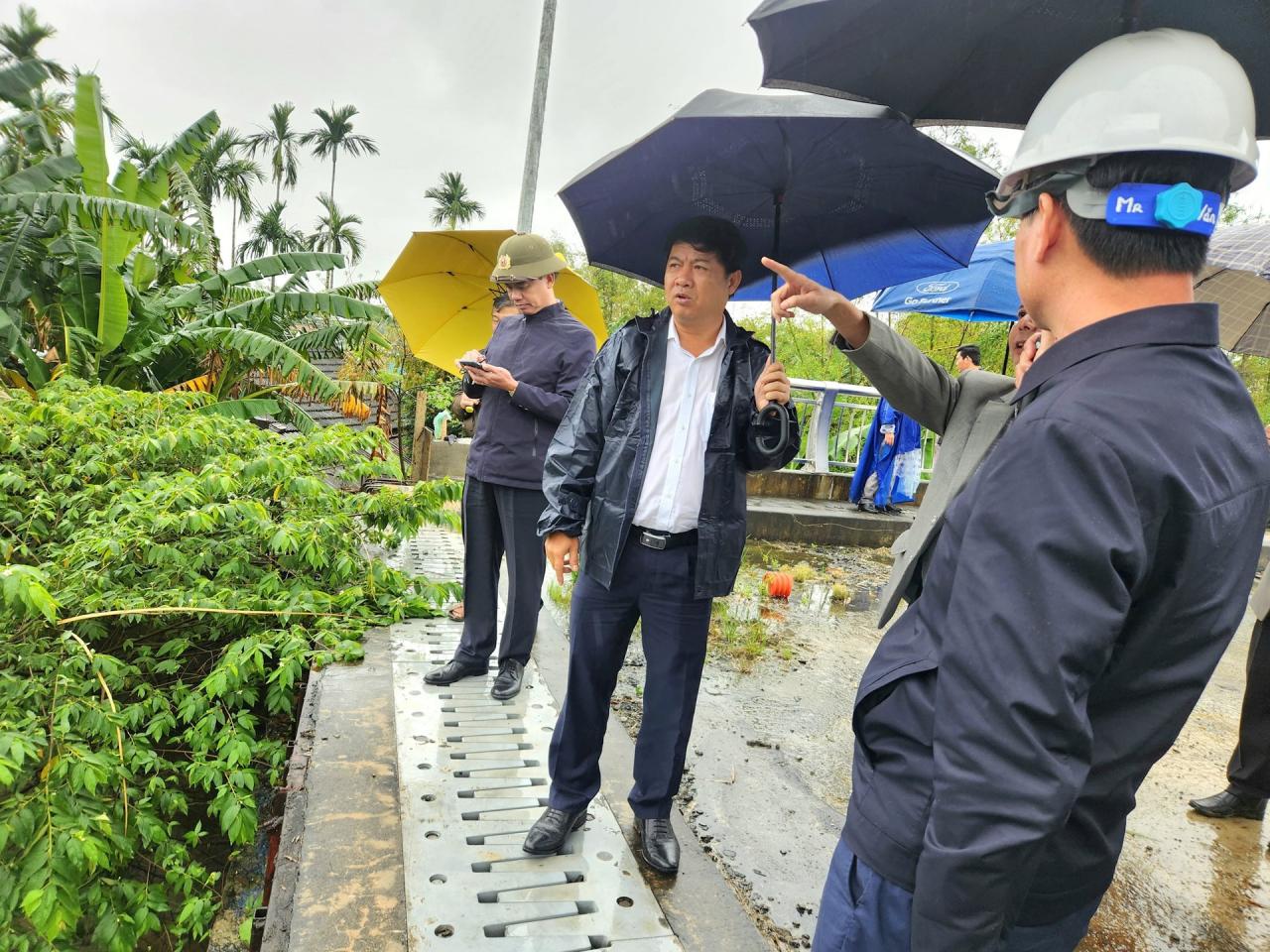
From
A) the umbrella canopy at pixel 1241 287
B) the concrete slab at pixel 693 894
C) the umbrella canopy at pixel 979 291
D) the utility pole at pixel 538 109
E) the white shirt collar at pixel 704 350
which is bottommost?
the concrete slab at pixel 693 894

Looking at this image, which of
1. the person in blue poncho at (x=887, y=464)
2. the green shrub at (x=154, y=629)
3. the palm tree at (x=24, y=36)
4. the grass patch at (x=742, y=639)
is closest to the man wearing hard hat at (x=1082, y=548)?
the green shrub at (x=154, y=629)

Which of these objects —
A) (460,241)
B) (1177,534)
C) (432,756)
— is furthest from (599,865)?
(460,241)

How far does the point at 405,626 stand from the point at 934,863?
382 centimetres

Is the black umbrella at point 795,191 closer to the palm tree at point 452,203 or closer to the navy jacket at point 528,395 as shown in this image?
the navy jacket at point 528,395

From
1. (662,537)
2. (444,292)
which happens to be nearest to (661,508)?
(662,537)

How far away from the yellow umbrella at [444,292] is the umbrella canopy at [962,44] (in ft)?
12.0

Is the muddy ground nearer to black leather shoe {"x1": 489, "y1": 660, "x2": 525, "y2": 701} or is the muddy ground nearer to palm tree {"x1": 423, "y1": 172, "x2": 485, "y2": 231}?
black leather shoe {"x1": 489, "y1": 660, "x2": 525, "y2": 701}

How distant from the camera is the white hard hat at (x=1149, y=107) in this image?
100cm

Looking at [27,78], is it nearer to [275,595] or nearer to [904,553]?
[275,595]

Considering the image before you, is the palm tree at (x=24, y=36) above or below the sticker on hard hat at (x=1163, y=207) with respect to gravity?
above

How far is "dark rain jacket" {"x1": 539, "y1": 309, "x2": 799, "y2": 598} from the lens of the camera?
2.46m

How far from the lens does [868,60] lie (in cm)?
181

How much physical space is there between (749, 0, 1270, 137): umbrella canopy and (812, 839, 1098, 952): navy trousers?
1598mm

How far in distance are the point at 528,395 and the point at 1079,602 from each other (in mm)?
2824
